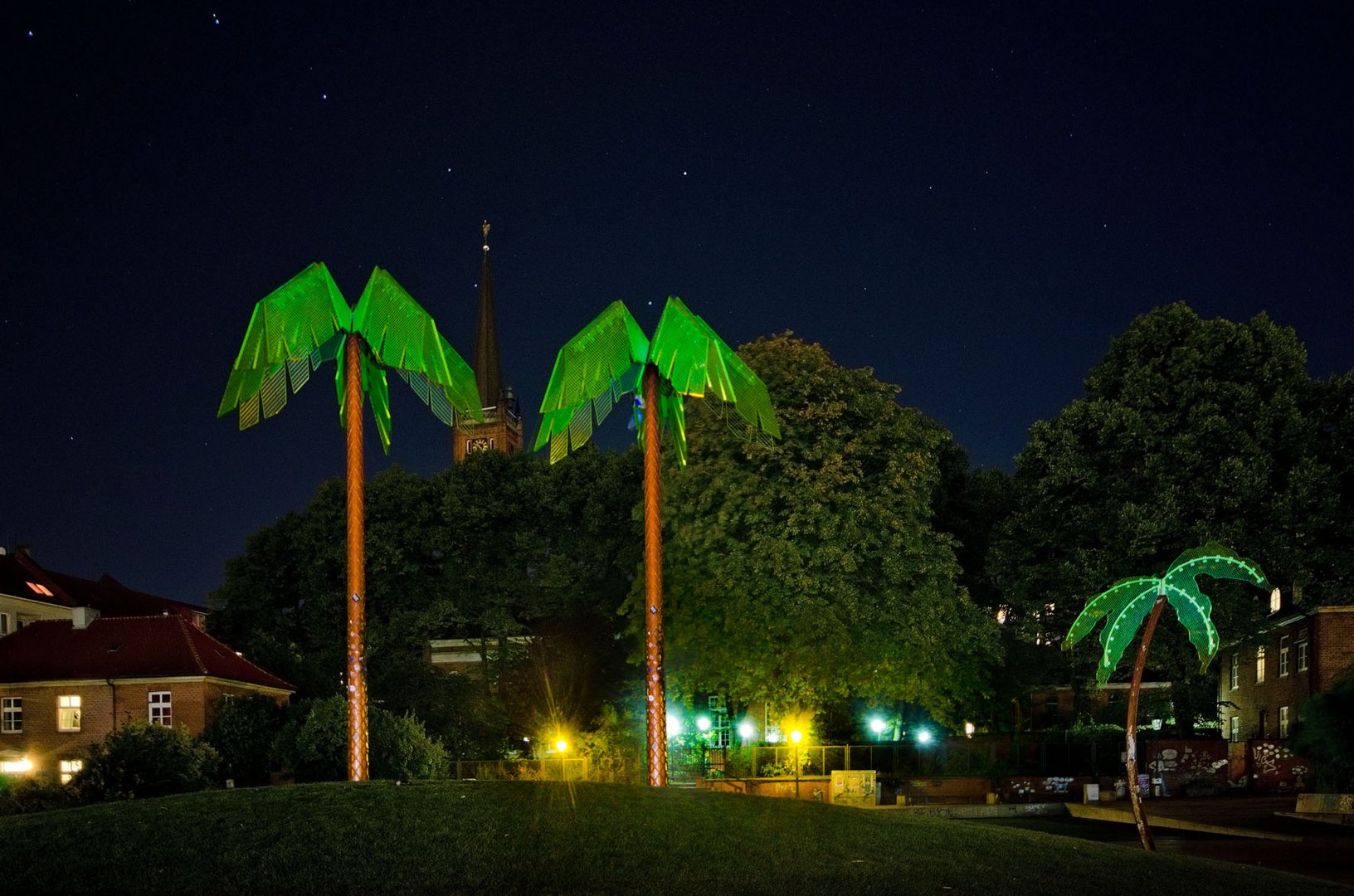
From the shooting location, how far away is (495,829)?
56.7 ft

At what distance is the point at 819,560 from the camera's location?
3825 centimetres

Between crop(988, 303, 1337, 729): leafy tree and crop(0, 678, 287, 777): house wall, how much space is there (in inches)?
1049

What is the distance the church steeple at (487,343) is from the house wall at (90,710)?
88572 millimetres

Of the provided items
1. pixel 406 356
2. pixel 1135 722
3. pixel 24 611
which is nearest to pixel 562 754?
pixel 406 356

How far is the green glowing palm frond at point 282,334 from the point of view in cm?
2309

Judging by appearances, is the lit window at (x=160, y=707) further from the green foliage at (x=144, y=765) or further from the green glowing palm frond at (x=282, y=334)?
the green glowing palm frond at (x=282, y=334)

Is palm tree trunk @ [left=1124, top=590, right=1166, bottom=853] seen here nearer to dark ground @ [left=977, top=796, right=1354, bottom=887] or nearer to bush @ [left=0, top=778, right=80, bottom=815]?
dark ground @ [left=977, top=796, right=1354, bottom=887]

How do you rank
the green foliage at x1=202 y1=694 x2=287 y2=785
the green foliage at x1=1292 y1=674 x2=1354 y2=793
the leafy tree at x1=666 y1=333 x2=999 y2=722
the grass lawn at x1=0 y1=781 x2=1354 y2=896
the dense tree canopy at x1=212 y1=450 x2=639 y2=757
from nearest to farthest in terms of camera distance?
the grass lawn at x1=0 y1=781 x2=1354 y2=896 < the green foliage at x1=1292 y1=674 x2=1354 y2=793 < the leafy tree at x1=666 y1=333 x2=999 y2=722 < the green foliage at x1=202 y1=694 x2=287 y2=785 < the dense tree canopy at x1=212 y1=450 x2=639 y2=757

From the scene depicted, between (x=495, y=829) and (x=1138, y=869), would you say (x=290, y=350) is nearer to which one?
(x=495, y=829)

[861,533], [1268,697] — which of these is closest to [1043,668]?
[1268,697]

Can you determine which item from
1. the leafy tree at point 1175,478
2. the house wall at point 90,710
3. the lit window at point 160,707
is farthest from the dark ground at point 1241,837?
the lit window at point 160,707

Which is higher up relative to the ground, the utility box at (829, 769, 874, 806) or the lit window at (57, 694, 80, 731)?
the lit window at (57, 694, 80, 731)

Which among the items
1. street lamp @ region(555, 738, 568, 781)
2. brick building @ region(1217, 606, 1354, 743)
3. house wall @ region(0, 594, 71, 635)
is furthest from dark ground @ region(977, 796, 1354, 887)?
house wall @ region(0, 594, 71, 635)

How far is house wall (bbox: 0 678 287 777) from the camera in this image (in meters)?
41.8
